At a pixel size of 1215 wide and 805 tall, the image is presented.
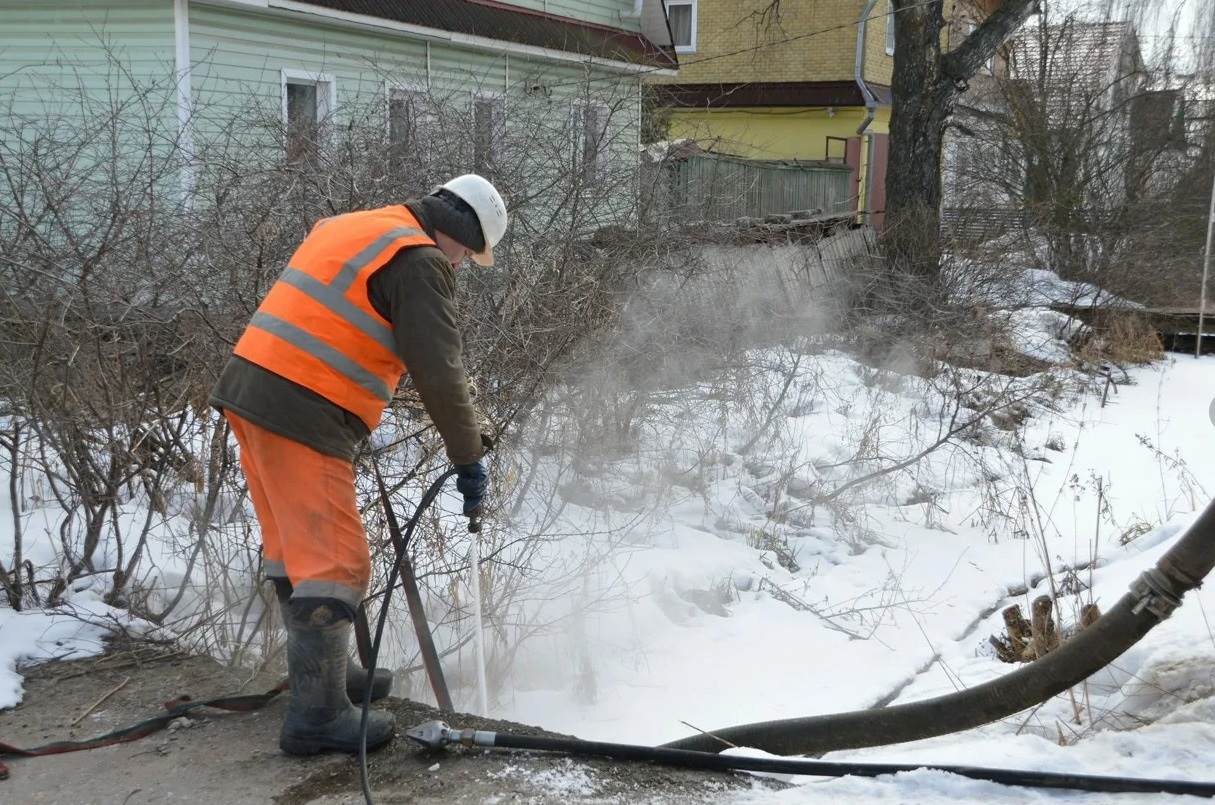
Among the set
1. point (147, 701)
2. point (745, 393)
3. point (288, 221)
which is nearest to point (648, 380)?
point (745, 393)

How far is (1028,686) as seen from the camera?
336 cm

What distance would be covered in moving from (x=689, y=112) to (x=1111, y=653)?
31.5 feet

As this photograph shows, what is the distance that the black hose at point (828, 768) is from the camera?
2.94 m

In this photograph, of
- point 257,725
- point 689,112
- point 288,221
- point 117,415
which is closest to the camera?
point 257,725

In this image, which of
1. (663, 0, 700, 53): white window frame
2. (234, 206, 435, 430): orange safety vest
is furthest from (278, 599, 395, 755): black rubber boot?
(663, 0, 700, 53): white window frame

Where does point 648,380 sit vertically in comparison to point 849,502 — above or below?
above

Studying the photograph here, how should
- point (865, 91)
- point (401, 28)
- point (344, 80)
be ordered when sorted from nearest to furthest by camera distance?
point (401, 28), point (344, 80), point (865, 91)

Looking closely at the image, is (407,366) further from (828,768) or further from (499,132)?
(499,132)

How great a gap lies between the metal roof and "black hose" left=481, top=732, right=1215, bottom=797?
10036 millimetres

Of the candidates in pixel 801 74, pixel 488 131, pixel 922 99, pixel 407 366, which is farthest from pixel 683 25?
pixel 407 366

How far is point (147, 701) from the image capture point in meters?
3.98

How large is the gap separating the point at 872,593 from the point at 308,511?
487 centimetres

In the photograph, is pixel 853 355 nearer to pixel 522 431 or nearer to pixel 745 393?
pixel 745 393

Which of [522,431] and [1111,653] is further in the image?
[522,431]
